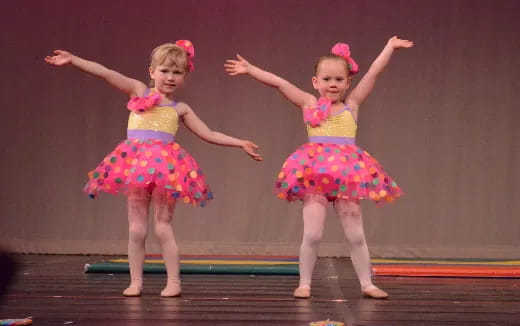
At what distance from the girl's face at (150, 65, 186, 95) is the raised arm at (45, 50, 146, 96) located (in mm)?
84

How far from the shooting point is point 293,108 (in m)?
5.68

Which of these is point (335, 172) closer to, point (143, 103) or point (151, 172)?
point (151, 172)

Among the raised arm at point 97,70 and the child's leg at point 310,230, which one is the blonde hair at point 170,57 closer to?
the raised arm at point 97,70

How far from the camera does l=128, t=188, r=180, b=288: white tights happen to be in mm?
3096

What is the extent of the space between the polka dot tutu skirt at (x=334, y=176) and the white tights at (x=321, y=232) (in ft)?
0.14

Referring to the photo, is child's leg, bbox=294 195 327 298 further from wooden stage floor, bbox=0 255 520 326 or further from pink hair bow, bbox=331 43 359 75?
pink hair bow, bbox=331 43 359 75

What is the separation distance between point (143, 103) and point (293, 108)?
8.78 feet

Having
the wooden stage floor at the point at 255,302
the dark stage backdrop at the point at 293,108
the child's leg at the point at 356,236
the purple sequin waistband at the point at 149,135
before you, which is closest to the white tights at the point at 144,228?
the wooden stage floor at the point at 255,302

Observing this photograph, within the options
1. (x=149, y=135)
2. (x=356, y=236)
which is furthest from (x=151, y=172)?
(x=356, y=236)

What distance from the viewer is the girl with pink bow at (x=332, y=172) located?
3018mm

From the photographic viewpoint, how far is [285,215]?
5.71 metres

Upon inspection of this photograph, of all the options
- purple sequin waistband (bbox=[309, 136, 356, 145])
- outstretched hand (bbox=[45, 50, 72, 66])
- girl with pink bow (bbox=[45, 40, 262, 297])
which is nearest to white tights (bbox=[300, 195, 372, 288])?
purple sequin waistband (bbox=[309, 136, 356, 145])

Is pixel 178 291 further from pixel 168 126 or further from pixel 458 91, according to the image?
pixel 458 91

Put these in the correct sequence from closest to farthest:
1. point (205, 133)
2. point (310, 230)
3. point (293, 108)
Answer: point (310, 230)
point (205, 133)
point (293, 108)
